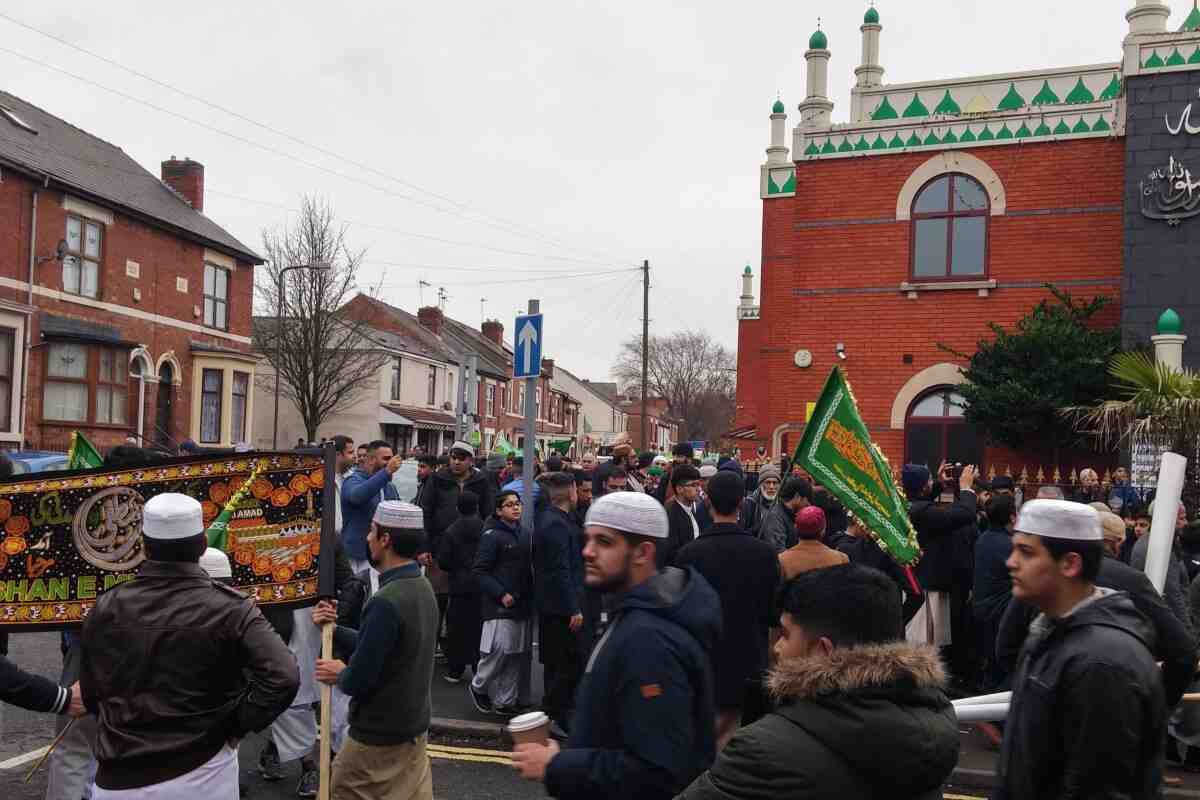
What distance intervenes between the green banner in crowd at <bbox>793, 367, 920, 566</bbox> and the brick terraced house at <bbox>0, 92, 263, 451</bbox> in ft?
70.0

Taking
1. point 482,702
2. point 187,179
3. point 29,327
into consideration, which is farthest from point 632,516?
point 187,179

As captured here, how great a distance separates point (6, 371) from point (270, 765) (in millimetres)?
19773

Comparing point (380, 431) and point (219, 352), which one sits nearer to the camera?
point (219, 352)

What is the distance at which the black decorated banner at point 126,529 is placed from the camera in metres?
4.88

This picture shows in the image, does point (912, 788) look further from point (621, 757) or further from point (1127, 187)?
point (1127, 187)

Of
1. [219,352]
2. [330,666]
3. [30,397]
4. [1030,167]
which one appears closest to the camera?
[330,666]

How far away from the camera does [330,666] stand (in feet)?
15.7

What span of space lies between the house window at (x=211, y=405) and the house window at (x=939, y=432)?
20.0 meters

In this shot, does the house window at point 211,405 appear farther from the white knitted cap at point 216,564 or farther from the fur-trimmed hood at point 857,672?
the fur-trimmed hood at point 857,672

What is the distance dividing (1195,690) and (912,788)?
5.90 m

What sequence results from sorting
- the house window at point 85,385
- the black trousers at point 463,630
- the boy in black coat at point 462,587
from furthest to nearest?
the house window at point 85,385
the black trousers at point 463,630
the boy in black coat at point 462,587

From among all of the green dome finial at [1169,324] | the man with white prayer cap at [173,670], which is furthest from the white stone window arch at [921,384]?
the man with white prayer cap at [173,670]

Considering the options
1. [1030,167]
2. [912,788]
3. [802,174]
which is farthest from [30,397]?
[912,788]

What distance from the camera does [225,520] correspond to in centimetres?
510
